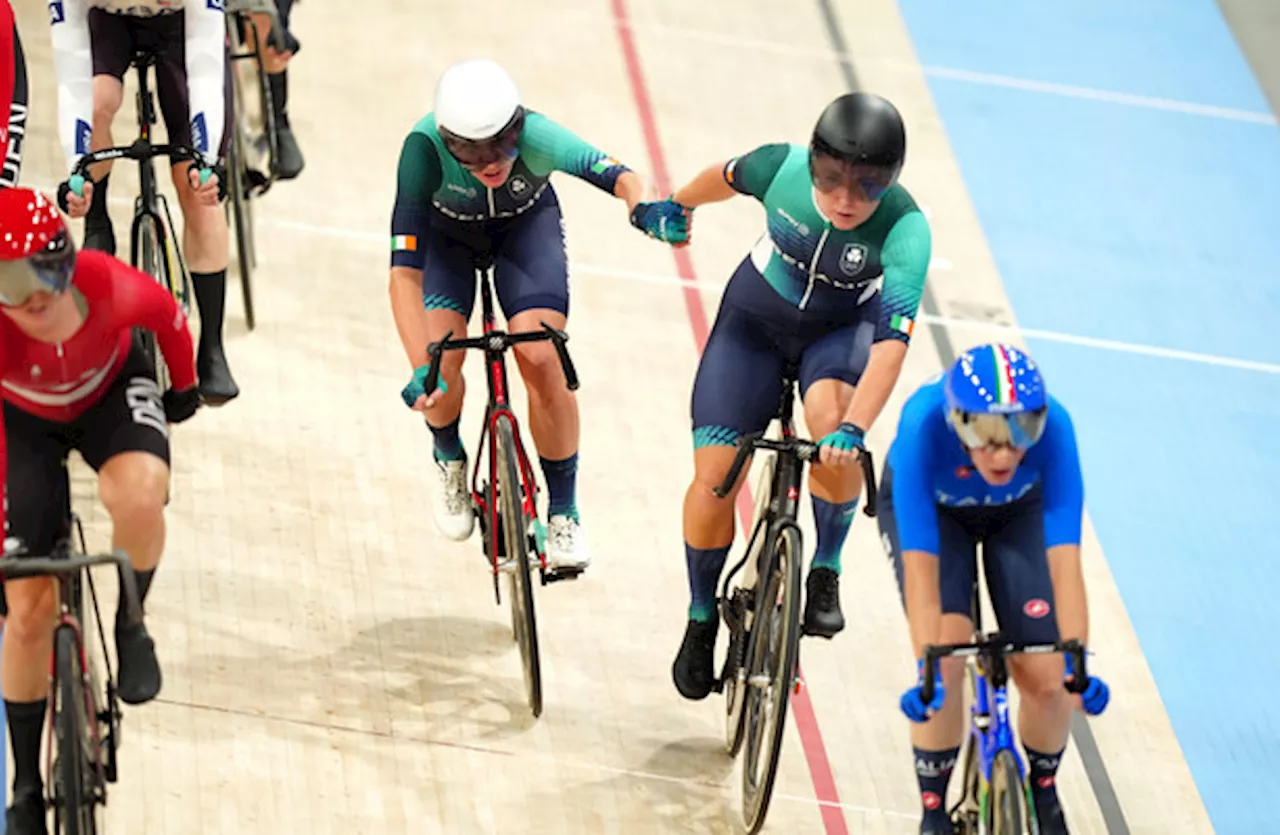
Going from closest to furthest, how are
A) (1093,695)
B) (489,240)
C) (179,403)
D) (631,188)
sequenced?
(1093,695) < (179,403) < (631,188) < (489,240)

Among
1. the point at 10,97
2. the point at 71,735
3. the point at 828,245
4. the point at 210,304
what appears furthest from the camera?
the point at 210,304

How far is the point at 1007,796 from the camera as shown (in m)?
4.12

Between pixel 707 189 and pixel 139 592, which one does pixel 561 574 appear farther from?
pixel 139 592

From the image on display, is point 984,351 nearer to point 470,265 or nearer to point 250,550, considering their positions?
point 470,265

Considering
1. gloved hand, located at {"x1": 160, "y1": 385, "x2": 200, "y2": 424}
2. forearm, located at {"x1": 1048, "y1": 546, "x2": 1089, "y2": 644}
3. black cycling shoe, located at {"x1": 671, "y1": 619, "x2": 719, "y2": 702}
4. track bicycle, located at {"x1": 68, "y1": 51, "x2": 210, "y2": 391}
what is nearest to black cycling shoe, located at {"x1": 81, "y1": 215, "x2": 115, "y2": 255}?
track bicycle, located at {"x1": 68, "y1": 51, "x2": 210, "y2": 391}

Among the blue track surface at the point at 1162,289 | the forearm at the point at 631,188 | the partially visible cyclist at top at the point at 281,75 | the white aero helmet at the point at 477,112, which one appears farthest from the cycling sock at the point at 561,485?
the partially visible cyclist at top at the point at 281,75

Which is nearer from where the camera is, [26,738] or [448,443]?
[26,738]

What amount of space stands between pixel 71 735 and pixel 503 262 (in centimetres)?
183

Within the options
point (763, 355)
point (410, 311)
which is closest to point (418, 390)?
point (410, 311)

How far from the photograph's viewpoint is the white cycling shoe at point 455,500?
5434 millimetres

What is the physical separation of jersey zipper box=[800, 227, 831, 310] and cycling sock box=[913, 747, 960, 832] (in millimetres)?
1134

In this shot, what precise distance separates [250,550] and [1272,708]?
10.4 feet

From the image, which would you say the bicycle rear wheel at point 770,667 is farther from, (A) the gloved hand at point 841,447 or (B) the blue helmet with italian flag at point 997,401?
(B) the blue helmet with italian flag at point 997,401

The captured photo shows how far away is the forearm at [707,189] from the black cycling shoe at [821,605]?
997 millimetres
